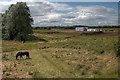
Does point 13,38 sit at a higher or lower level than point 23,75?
lower

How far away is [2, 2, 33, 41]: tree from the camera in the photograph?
101 meters

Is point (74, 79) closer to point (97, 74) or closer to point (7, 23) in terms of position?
point (97, 74)

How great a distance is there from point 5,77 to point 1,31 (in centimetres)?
8457

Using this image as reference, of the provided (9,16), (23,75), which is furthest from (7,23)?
(23,75)

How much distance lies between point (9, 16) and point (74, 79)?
274 feet

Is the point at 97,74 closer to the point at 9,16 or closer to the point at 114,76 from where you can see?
the point at 114,76

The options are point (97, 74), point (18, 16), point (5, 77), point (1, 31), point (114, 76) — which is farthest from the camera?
point (1, 31)

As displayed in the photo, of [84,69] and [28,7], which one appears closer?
[84,69]

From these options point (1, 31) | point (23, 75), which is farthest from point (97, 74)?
point (1, 31)

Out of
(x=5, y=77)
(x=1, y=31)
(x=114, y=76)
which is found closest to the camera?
(x=114, y=76)

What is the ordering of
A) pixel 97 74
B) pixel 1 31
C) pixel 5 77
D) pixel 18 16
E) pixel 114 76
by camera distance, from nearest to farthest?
1. pixel 114 76
2. pixel 97 74
3. pixel 5 77
4. pixel 18 16
5. pixel 1 31

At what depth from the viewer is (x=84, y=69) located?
85.3 ft

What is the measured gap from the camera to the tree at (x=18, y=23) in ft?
331

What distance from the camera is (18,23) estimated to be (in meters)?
102
